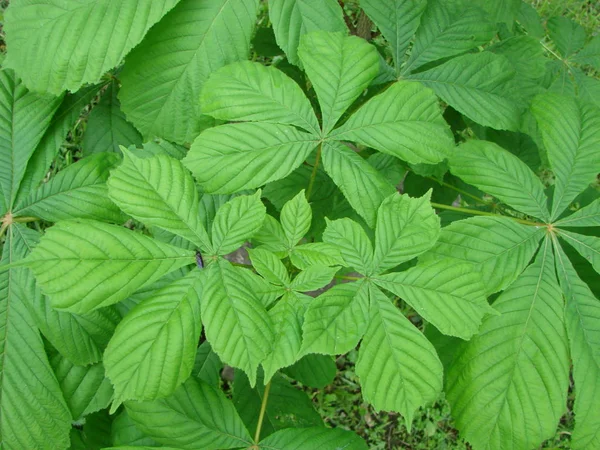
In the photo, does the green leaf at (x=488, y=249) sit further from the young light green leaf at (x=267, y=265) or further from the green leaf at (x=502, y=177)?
the young light green leaf at (x=267, y=265)

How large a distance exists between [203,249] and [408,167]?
3.33 ft

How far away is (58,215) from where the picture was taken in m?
1.30

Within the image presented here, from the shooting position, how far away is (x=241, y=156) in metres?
1.21

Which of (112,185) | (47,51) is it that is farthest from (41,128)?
(112,185)

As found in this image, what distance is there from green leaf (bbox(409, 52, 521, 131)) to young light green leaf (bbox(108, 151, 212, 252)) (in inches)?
37.6

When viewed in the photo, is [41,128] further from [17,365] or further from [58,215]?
[17,365]

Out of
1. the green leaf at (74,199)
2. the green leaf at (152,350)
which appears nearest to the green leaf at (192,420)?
the green leaf at (152,350)

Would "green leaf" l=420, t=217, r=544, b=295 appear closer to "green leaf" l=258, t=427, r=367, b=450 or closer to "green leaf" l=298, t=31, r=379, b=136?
"green leaf" l=298, t=31, r=379, b=136

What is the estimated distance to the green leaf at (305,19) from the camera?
4.45ft

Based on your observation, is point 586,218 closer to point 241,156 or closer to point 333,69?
point 333,69

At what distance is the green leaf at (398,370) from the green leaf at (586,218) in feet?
2.03

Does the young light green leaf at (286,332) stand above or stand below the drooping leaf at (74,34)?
below

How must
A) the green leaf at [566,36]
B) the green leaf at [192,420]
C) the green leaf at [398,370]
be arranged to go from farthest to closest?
the green leaf at [566,36]
the green leaf at [192,420]
the green leaf at [398,370]

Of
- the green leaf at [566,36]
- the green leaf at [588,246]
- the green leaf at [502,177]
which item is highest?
the green leaf at [566,36]
